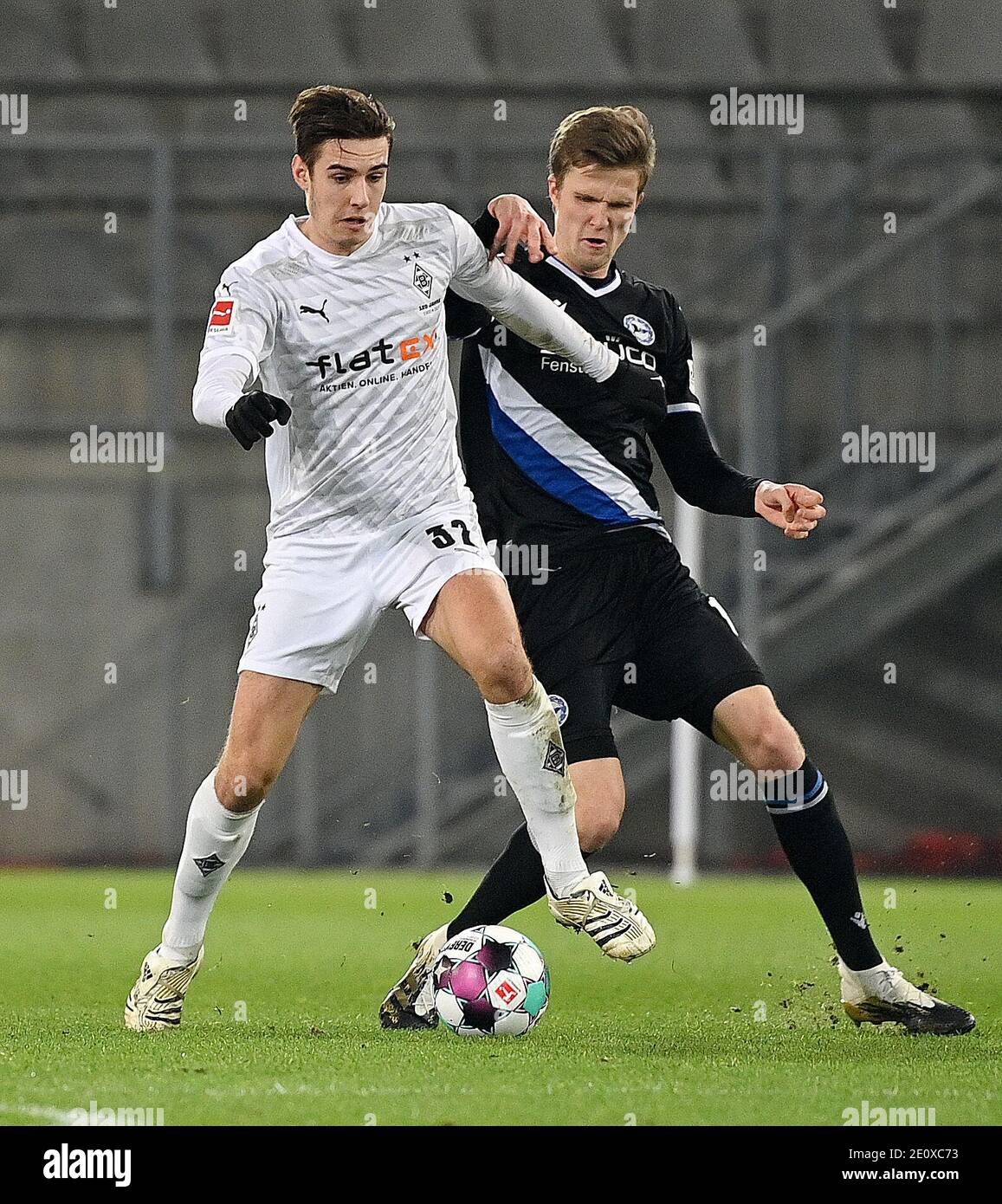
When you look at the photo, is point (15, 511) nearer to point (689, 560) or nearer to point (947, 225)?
point (689, 560)

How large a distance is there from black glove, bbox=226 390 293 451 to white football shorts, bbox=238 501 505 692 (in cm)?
69

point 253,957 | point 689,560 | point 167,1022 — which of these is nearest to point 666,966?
point 253,957

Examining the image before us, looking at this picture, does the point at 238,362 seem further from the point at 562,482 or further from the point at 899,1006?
the point at 899,1006

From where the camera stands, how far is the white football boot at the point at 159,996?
4707 mm

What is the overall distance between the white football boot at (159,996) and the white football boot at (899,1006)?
1.63 m

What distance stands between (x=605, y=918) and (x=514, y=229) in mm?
1703

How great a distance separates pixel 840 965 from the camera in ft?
15.6

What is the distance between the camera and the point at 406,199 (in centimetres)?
1230

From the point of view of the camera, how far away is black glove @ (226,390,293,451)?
3.92 meters

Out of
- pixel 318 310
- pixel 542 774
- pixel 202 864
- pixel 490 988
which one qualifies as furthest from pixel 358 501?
pixel 490 988

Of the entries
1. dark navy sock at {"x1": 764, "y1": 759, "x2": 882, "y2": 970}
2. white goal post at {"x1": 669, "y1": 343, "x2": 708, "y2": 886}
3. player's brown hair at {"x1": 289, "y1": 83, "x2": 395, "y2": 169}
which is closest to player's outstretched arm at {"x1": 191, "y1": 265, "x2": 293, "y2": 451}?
player's brown hair at {"x1": 289, "y1": 83, "x2": 395, "y2": 169}

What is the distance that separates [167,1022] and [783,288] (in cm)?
849

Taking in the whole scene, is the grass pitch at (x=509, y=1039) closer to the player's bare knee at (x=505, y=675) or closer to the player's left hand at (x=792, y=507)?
the player's bare knee at (x=505, y=675)

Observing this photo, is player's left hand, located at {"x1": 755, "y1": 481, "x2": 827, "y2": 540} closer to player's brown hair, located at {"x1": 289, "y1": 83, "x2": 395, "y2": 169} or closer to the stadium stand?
player's brown hair, located at {"x1": 289, "y1": 83, "x2": 395, "y2": 169}
